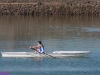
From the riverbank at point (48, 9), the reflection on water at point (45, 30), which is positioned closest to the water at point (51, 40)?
the reflection on water at point (45, 30)

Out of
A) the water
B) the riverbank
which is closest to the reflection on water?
the water

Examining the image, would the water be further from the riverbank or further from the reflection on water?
the riverbank

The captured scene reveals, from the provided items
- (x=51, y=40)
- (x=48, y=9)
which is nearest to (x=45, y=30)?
(x=51, y=40)

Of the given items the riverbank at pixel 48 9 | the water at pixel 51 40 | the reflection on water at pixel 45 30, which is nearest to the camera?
the water at pixel 51 40

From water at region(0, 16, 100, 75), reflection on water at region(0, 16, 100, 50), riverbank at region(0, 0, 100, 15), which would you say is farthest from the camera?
riverbank at region(0, 0, 100, 15)

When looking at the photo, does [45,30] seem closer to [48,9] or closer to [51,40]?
[51,40]

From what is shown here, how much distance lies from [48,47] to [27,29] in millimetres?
14153

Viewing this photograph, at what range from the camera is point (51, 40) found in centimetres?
4384

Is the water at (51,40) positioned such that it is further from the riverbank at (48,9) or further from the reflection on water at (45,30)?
the riverbank at (48,9)

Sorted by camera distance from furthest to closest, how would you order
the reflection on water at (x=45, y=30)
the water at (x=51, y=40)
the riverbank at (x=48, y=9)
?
the riverbank at (x=48, y=9), the reflection on water at (x=45, y=30), the water at (x=51, y=40)

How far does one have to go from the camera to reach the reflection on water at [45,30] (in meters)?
42.7

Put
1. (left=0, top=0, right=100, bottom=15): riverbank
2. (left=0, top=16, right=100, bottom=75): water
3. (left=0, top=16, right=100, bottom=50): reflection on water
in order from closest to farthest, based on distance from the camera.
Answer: (left=0, top=16, right=100, bottom=75): water → (left=0, top=16, right=100, bottom=50): reflection on water → (left=0, top=0, right=100, bottom=15): riverbank

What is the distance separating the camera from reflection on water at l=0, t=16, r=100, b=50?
140 feet

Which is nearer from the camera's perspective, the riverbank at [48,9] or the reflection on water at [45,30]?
the reflection on water at [45,30]
